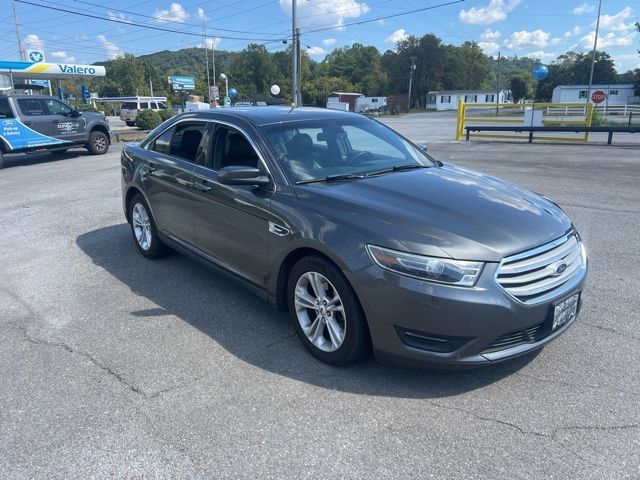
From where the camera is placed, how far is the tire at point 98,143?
55.9 feet

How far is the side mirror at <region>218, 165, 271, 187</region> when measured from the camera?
3713mm

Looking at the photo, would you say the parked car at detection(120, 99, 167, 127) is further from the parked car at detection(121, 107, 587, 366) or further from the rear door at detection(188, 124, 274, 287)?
the parked car at detection(121, 107, 587, 366)

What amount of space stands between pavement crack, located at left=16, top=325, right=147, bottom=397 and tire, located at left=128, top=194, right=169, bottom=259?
1.65 metres

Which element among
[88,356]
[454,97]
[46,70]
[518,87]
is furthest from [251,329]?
[518,87]

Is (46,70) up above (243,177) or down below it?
above

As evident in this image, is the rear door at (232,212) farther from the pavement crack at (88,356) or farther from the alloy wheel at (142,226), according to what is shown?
the alloy wheel at (142,226)

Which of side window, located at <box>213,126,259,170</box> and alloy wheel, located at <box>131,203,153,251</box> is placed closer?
side window, located at <box>213,126,259,170</box>

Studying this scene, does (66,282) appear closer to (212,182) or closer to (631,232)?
(212,182)

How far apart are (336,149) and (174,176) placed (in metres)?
1.67

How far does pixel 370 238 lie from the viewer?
305cm

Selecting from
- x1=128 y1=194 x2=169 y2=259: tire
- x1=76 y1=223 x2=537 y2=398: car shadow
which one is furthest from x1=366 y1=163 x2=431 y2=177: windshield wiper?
x1=128 y1=194 x2=169 y2=259: tire

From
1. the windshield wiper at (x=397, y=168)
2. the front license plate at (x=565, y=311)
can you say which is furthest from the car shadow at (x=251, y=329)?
the windshield wiper at (x=397, y=168)

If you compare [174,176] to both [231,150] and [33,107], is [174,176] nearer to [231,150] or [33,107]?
[231,150]

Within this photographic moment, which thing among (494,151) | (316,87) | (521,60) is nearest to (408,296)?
(494,151)
